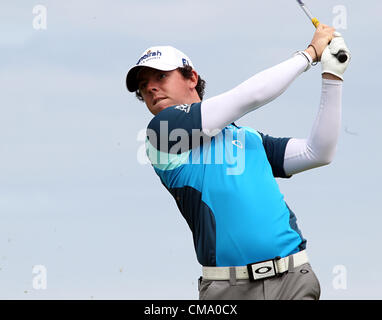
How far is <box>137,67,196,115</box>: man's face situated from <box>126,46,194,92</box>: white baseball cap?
63mm

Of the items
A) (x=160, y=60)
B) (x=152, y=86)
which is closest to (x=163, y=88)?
(x=152, y=86)

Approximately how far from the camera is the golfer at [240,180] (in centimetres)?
474

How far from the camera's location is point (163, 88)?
5430 millimetres

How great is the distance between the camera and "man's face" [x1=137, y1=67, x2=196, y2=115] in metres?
5.41

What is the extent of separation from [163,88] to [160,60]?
0.72 feet

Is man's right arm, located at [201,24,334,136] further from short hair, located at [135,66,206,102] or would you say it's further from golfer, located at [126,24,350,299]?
short hair, located at [135,66,206,102]

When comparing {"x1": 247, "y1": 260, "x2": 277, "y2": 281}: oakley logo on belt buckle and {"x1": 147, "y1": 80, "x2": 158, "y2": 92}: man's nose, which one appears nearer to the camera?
{"x1": 247, "y1": 260, "x2": 277, "y2": 281}: oakley logo on belt buckle

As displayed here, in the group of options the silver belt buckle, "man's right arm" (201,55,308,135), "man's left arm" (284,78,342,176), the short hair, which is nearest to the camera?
"man's right arm" (201,55,308,135)

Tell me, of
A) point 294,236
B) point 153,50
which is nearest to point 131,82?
point 153,50

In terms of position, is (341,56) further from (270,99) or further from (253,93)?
(253,93)

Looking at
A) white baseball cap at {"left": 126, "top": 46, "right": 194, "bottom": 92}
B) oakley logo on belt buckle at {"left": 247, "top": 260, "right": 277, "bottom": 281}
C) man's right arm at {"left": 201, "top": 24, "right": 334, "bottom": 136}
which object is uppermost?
white baseball cap at {"left": 126, "top": 46, "right": 194, "bottom": 92}

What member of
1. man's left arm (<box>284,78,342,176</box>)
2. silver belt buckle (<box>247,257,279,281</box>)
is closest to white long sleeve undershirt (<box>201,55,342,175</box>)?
man's left arm (<box>284,78,342,176</box>)
